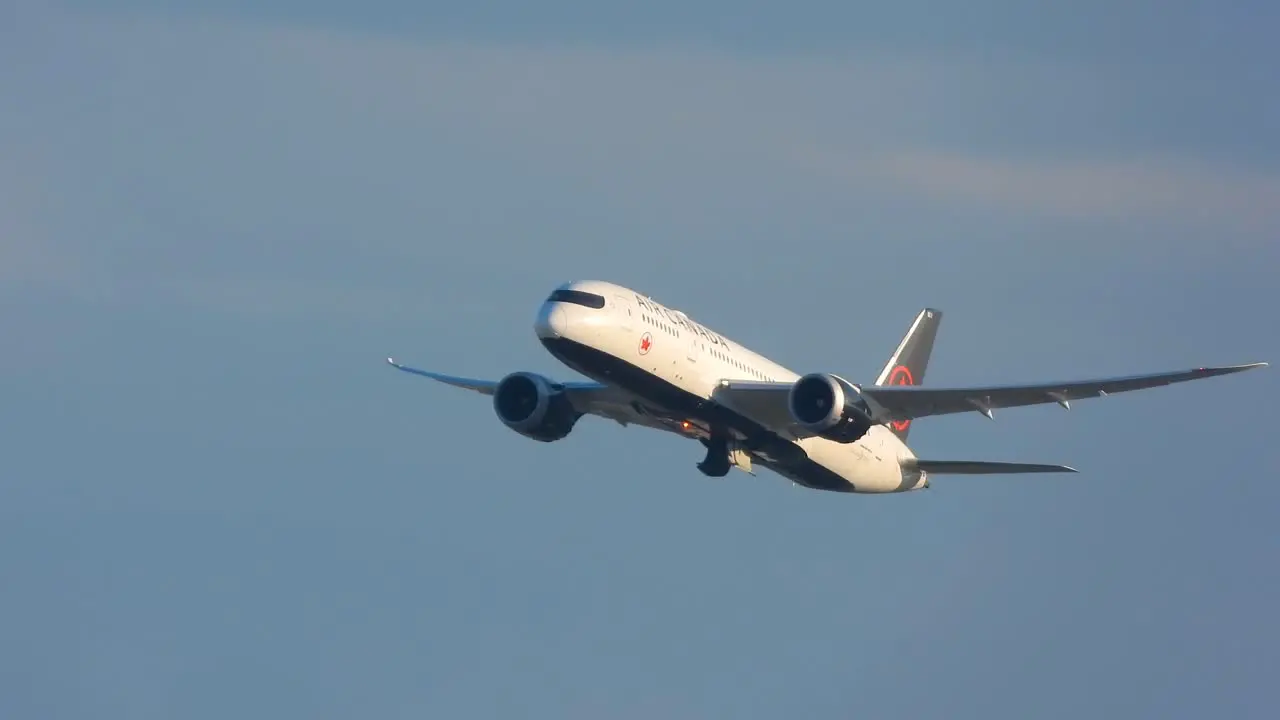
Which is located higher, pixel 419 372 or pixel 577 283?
pixel 577 283

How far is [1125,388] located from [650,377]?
15026mm

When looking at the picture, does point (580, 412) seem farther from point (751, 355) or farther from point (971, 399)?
point (971, 399)

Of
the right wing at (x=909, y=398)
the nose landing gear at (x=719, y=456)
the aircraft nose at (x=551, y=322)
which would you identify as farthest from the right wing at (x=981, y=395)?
the aircraft nose at (x=551, y=322)

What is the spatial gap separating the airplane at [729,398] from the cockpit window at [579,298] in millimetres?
31

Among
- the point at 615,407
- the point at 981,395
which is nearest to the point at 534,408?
the point at 615,407

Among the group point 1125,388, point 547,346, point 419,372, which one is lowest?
point 419,372

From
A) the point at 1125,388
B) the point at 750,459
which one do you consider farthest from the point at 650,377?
the point at 1125,388

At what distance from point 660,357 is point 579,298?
3454mm

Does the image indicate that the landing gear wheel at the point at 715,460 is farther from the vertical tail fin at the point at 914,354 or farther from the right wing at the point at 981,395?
the vertical tail fin at the point at 914,354

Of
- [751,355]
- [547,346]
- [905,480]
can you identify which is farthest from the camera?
[905,480]

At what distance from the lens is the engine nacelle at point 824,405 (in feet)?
228

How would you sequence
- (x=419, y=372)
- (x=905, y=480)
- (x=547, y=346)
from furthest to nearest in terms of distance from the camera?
(x=419, y=372) < (x=905, y=480) < (x=547, y=346)

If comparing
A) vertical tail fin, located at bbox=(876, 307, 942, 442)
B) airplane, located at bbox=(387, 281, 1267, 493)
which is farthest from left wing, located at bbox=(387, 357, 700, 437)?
vertical tail fin, located at bbox=(876, 307, 942, 442)

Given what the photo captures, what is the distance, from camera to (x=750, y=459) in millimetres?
75750
